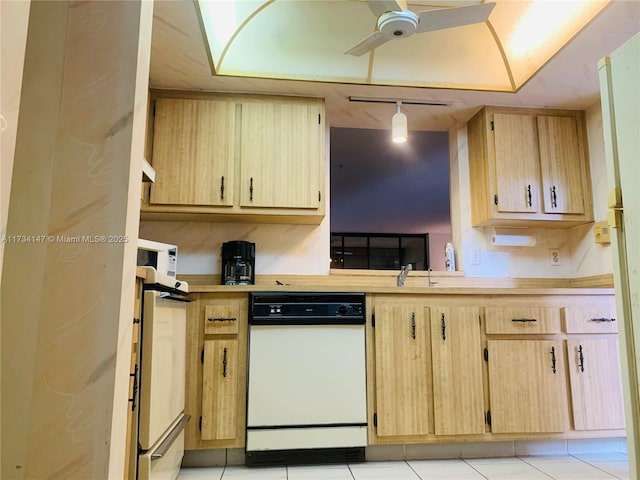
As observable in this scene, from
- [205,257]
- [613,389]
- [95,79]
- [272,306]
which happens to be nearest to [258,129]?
[205,257]

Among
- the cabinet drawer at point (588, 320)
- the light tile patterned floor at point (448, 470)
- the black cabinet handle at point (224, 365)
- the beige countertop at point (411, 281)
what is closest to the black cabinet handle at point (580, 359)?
the cabinet drawer at point (588, 320)

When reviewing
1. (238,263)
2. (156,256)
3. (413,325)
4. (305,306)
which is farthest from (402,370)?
(156,256)

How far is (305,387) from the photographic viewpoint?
225 cm

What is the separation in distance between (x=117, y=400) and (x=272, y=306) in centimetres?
131

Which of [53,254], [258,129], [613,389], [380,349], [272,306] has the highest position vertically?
[258,129]

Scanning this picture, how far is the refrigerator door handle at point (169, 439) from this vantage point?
1552 millimetres

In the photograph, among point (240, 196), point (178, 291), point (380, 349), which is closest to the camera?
point (178, 291)

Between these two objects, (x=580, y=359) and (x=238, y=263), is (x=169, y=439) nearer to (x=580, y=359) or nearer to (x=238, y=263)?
(x=238, y=263)

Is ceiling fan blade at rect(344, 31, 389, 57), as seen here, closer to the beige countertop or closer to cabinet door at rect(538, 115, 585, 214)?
the beige countertop

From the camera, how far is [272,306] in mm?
2303

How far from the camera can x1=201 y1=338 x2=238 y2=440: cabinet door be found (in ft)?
7.24

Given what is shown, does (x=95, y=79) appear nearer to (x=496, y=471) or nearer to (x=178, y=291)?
(x=178, y=291)

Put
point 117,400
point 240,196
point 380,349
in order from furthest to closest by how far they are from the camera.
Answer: point 240,196, point 380,349, point 117,400

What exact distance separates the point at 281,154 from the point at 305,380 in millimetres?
1414
